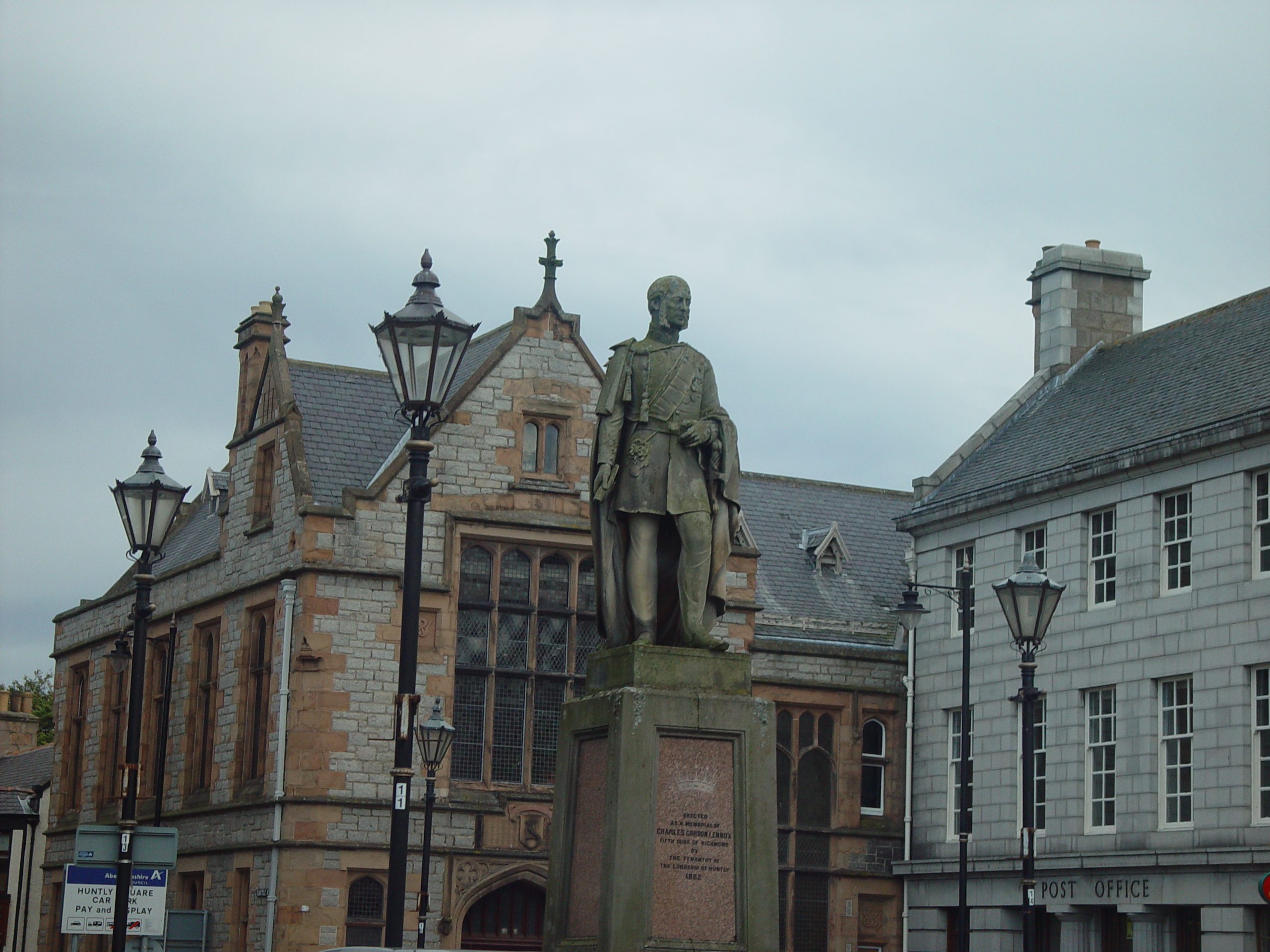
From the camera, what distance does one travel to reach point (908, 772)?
1599 inches

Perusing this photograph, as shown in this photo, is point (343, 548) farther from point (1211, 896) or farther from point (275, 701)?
point (1211, 896)

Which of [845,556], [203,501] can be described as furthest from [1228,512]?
[203,501]

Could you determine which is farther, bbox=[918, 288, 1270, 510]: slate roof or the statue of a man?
bbox=[918, 288, 1270, 510]: slate roof

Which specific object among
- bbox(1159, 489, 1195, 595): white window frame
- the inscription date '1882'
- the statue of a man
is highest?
bbox(1159, 489, 1195, 595): white window frame

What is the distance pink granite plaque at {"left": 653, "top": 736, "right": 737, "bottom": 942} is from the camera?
14.0 metres

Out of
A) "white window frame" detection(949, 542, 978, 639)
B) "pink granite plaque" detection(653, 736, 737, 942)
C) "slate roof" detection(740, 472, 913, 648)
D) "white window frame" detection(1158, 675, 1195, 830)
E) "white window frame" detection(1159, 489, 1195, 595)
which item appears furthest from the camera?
"slate roof" detection(740, 472, 913, 648)

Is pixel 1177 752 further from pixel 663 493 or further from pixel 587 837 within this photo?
pixel 587 837

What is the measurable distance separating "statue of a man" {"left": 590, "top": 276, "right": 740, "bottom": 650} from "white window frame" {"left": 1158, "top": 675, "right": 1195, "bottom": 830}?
19.6m

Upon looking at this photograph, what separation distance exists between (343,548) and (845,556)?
42.7ft

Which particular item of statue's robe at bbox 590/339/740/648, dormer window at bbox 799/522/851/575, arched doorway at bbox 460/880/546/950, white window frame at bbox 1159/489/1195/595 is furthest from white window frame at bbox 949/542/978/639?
statue's robe at bbox 590/339/740/648

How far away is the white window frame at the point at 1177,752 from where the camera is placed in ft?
107

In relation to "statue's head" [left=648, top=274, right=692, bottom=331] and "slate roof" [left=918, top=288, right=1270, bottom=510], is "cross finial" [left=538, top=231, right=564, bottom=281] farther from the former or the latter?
"statue's head" [left=648, top=274, right=692, bottom=331]

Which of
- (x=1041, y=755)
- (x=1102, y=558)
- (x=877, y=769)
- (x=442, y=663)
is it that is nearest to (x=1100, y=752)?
(x=1041, y=755)

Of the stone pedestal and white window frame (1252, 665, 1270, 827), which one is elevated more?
white window frame (1252, 665, 1270, 827)
